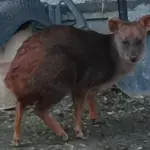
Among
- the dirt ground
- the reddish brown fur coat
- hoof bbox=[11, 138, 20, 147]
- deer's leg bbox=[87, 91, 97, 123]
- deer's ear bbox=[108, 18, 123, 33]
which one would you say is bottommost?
the dirt ground

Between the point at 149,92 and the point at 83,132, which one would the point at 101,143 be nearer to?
the point at 83,132

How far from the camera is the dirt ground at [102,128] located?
5.05 metres

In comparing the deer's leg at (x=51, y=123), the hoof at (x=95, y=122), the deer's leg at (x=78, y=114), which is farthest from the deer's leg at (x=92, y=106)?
the deer's leg at (x=51, y=123)

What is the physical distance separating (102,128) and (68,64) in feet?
2.82

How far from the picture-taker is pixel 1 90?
6191 millimetres

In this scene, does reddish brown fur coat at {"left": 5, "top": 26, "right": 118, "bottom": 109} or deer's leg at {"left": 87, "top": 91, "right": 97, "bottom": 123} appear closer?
reddish brown fur coat at {"left": 5, "top": 26, "right": 118, "bottom": 109}

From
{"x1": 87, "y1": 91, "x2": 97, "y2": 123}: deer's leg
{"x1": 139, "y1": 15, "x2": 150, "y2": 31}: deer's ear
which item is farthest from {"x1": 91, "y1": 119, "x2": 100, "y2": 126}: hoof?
{"x1": 139, "y1": 15, "x2": 150, "y2": 31}: deer's ear

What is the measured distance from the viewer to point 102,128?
5496mm

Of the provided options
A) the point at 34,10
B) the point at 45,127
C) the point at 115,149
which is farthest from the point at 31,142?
the point at 34,10

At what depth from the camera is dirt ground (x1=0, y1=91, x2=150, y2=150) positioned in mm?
5055

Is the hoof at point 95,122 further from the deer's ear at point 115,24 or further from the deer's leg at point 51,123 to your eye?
the deer's ear at point 115,24

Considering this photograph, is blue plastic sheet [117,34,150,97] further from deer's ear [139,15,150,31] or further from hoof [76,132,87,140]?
hoof [76,132,87,140]

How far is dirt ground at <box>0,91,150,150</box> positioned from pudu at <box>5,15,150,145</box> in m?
0.14

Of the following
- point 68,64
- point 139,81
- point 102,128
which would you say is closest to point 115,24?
point 68,64
